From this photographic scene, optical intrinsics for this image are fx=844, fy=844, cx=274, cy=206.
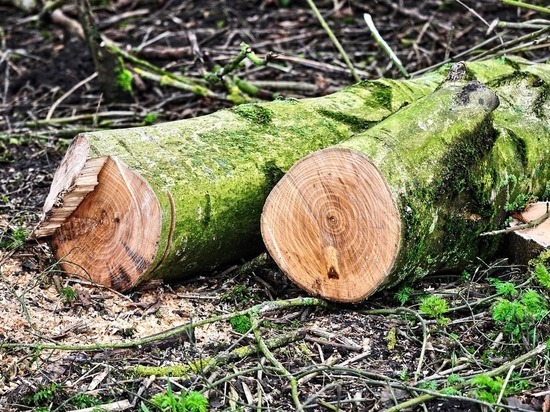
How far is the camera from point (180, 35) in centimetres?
808

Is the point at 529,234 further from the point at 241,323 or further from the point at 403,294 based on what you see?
the point at 241,323

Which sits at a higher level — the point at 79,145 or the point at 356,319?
the point at 79,145

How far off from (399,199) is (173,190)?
104 cm

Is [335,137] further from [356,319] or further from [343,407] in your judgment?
[343,407]

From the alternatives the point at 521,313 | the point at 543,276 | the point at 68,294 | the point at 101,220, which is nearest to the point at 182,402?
the point at 68,294

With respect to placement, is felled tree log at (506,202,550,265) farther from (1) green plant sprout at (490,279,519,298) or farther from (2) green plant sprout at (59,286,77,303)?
(2) green plant sprout at (59,286,77,303)

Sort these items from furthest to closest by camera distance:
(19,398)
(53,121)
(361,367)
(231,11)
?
(231,11) → (53,121) → (361,367) → (19,398)

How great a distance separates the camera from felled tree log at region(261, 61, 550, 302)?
3.68 meters

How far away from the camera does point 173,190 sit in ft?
12.8

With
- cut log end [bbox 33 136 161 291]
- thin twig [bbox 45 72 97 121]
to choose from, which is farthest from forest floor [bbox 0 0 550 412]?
thin twig [bbox 45 72 97 121]

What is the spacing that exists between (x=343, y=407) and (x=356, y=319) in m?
0.68

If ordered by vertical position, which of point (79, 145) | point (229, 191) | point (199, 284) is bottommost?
point (199, 284)

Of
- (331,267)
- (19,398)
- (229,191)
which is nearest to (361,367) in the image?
(331,267)

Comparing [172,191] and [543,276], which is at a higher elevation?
[172,191]
